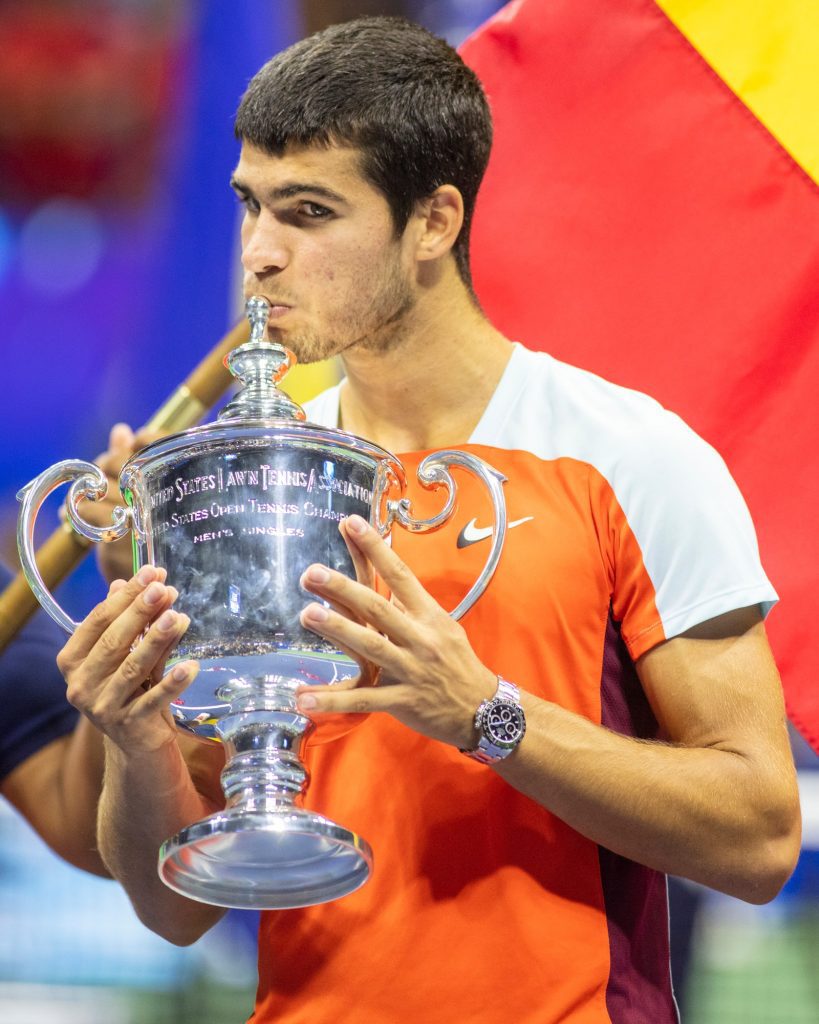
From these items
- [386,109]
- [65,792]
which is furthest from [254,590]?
[65,792]

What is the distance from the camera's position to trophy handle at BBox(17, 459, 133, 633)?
1520 mm

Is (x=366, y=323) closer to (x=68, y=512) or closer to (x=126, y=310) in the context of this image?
(x=68, y=512)

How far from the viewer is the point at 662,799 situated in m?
1.64

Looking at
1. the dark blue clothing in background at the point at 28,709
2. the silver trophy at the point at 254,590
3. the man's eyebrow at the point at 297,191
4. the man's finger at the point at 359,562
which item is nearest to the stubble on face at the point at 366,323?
the man's eyebrow at the point at 297,191

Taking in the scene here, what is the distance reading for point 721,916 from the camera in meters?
2.79

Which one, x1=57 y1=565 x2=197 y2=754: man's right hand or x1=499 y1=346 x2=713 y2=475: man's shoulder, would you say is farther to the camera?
x1=499 y1=346 x2=713 y2=475: man's shoulder

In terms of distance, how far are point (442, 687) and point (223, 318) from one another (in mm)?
1922

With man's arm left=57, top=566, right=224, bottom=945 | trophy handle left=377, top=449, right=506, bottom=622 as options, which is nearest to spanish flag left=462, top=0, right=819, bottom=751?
trophy handle left=377, top=449, right=506, bottom=622

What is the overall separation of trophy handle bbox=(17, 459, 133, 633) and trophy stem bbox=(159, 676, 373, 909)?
0.22 metres

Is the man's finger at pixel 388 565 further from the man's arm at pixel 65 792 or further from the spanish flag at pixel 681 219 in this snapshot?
the man's arm at pixel 65 792

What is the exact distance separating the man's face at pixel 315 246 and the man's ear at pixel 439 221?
3.9 inches

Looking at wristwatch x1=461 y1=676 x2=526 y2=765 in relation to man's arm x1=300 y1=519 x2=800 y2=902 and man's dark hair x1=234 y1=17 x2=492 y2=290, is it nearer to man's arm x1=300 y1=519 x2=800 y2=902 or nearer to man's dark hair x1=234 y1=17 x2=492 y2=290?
man's arm x1=300 y1=519 x2=800 y2=902

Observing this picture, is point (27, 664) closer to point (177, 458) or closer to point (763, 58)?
point (177, 458)

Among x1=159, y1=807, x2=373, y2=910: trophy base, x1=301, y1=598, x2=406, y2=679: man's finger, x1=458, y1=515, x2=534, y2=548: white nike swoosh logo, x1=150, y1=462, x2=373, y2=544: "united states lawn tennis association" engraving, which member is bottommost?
x1=159, y1=807, x2=373, y2=910: trophy base
